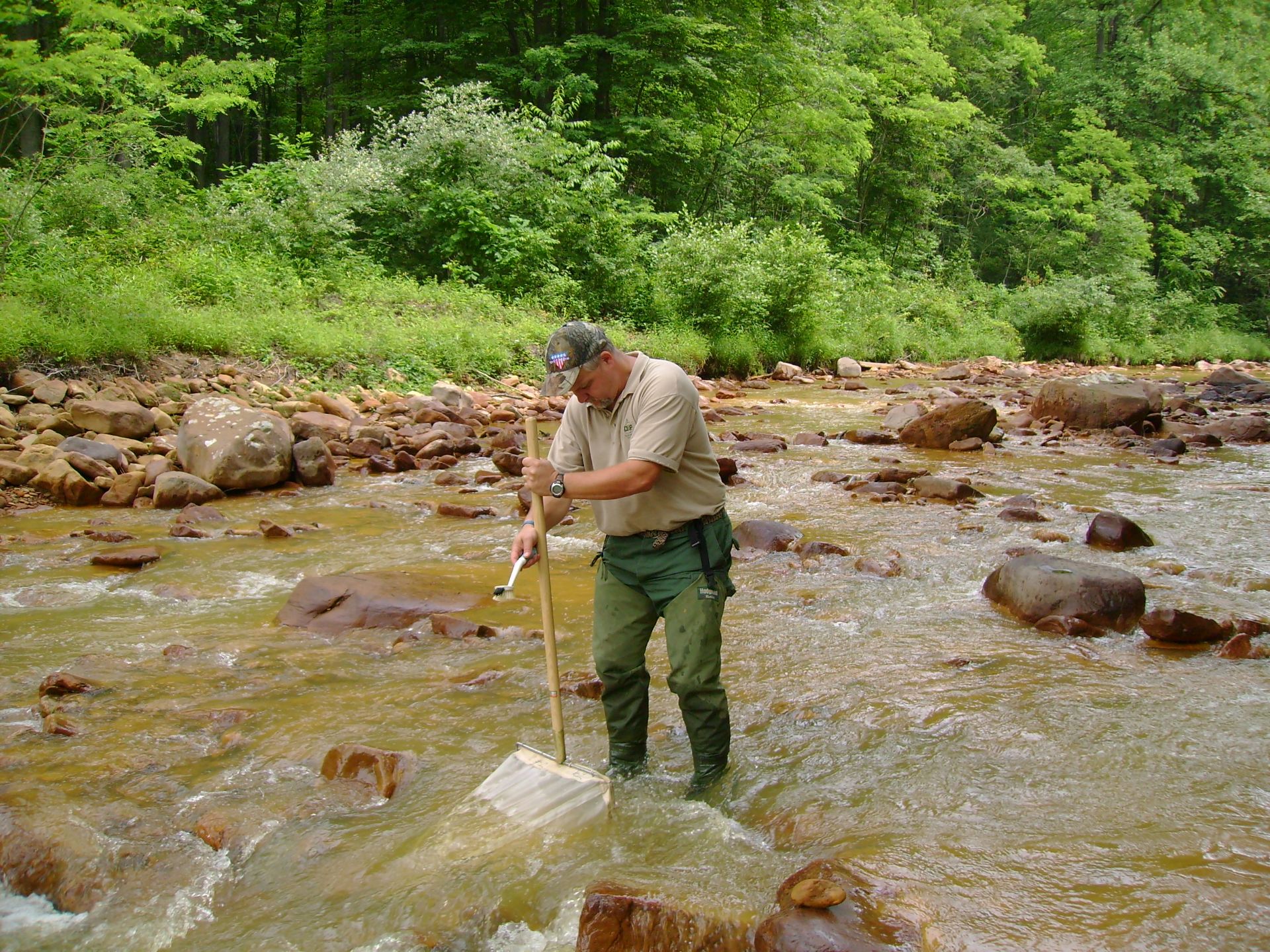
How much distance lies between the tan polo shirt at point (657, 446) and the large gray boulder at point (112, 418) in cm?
811

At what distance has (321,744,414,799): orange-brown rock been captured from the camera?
4051mm

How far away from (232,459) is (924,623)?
663 cm

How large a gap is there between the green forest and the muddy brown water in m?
7.51

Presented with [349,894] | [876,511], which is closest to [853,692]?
[349,894]

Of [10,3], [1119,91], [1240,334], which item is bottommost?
[1240,334]

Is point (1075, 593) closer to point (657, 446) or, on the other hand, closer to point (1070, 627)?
point (1070, 627)

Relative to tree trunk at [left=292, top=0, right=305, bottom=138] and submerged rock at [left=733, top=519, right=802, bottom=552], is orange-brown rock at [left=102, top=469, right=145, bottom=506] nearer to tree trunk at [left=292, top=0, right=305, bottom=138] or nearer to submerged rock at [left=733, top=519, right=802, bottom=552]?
submerged rock at [left=733, top=519, right=802, bottom=552]

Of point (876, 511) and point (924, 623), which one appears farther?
point (876, 511)

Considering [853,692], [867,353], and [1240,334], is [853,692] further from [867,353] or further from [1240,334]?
[1240,334]

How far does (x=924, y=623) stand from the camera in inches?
238

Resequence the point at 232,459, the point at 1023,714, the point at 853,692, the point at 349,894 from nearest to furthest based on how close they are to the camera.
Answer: the point at 349,894
the point at 1023,714
the point at 853,692
the point at 232,459

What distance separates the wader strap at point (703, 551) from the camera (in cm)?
380

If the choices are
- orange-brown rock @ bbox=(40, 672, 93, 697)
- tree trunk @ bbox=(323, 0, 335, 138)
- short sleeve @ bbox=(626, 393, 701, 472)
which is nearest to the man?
short sleeve @ bbox=(626, 393, 701, 472)

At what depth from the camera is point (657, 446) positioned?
360 centimetres
